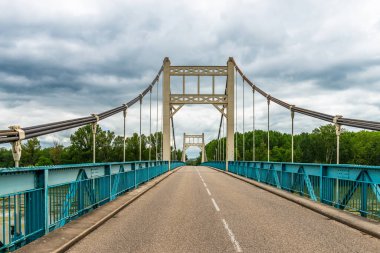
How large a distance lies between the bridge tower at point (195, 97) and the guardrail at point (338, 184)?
27.3 m

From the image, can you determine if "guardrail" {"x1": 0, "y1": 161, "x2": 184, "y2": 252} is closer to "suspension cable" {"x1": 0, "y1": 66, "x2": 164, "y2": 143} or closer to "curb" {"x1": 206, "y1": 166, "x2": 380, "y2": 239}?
"suspension cable" {"x1": 0, "y1": 66, "x2": 164, "y2": 143}

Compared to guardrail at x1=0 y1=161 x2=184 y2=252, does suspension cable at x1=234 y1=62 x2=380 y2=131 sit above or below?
above

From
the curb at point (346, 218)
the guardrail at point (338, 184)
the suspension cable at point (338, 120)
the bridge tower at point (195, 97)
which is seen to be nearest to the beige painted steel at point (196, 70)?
the bridge tower at point (195, 97)

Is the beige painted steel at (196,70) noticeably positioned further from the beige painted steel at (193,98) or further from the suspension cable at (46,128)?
the suspension cable at (46,128)

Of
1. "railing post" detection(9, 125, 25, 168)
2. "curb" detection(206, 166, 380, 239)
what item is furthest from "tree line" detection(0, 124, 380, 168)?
"railing post" detection(9, 125, 25, 168)

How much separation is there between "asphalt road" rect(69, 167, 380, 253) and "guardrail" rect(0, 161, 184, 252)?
90 centimetres

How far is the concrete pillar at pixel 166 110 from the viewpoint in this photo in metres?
47.1

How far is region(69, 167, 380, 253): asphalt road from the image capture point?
7.39 meters

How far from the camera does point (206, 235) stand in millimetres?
8445

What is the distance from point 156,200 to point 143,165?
331 inches

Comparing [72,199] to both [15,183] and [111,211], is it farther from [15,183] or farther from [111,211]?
[15,183]

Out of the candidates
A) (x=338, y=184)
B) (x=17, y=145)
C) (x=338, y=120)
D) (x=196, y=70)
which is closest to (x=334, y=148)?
(x=196, y=70)

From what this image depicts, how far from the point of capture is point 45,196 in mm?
7961

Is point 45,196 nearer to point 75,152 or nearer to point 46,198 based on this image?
point 46,198
